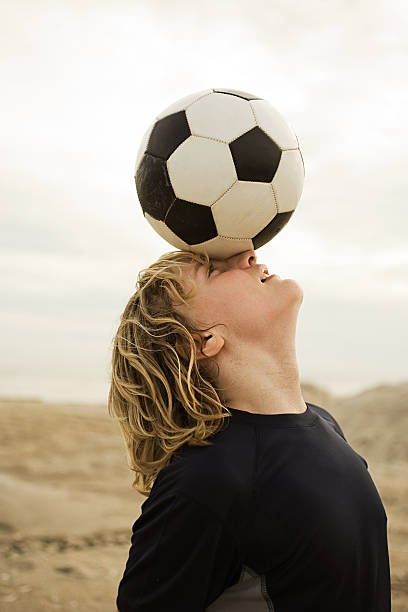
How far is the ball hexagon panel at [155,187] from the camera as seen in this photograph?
2504mm

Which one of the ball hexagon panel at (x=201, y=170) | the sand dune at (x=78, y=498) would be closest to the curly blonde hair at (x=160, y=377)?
the ball hexagon panel at (x=201, y=170)

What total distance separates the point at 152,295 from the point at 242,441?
684 millimetres

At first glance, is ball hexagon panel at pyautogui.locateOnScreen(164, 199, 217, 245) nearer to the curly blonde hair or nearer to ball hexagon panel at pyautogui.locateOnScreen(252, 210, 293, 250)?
the curly blonde hair

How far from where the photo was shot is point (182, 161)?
8.07ft

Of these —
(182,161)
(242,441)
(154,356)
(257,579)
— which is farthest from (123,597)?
(182,161)

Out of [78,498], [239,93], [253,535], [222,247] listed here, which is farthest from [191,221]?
[78,498]

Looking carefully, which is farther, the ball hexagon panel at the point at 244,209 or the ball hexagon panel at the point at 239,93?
the ball hexagon panel at the point at 239,93

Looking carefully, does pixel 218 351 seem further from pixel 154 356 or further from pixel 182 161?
pixel 182 161

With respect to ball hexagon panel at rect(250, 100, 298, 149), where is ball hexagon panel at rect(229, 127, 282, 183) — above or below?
below

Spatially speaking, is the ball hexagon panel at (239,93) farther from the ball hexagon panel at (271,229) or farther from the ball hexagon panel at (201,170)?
the ball hexagon panel at (271,229)

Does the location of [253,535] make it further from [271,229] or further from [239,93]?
[239,93]

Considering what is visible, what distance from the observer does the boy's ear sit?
2.26 metres

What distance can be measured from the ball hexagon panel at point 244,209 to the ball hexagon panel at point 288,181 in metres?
0.05

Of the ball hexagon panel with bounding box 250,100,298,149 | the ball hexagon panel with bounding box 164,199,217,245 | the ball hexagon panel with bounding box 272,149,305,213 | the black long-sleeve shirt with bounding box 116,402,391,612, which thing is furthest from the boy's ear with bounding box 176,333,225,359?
the ball hexagon panel with bounding box 250,100,298,149
